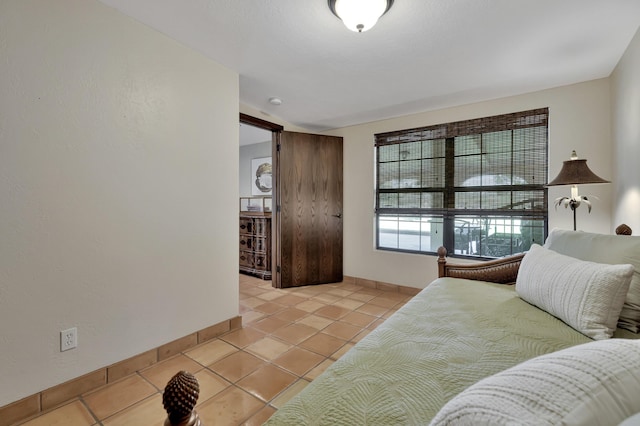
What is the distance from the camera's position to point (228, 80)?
2422 millimetres

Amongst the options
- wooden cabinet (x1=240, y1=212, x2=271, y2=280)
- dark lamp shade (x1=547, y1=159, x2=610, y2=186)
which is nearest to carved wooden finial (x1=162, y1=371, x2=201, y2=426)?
dark lamp shade (x1=547, y1=159, x2=610, y2=186)

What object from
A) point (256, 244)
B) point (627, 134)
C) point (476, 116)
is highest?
point (476, 116)

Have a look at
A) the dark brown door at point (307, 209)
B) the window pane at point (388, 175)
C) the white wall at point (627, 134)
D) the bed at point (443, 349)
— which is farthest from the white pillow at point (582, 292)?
the dark brown door at point (307, 209)

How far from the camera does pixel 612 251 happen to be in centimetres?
131

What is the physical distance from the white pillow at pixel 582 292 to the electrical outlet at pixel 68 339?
2464 millimetres

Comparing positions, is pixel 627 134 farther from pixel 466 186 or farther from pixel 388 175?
Result: pixel 388 175

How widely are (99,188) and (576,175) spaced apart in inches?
125

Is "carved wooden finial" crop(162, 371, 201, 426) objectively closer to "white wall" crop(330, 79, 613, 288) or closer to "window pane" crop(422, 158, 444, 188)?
"white wall" crop(330, 79, 613, 288)

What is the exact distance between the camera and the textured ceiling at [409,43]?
1674 millimetres

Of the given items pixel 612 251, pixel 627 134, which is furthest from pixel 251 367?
pixel 627 134

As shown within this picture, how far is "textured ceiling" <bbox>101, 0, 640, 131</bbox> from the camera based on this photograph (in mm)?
1674

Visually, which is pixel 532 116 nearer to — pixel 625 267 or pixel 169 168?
pixel 625 267

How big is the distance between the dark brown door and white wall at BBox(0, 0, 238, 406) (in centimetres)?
139

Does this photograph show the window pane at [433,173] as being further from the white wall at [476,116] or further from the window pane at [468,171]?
the white wall at [476,116]
